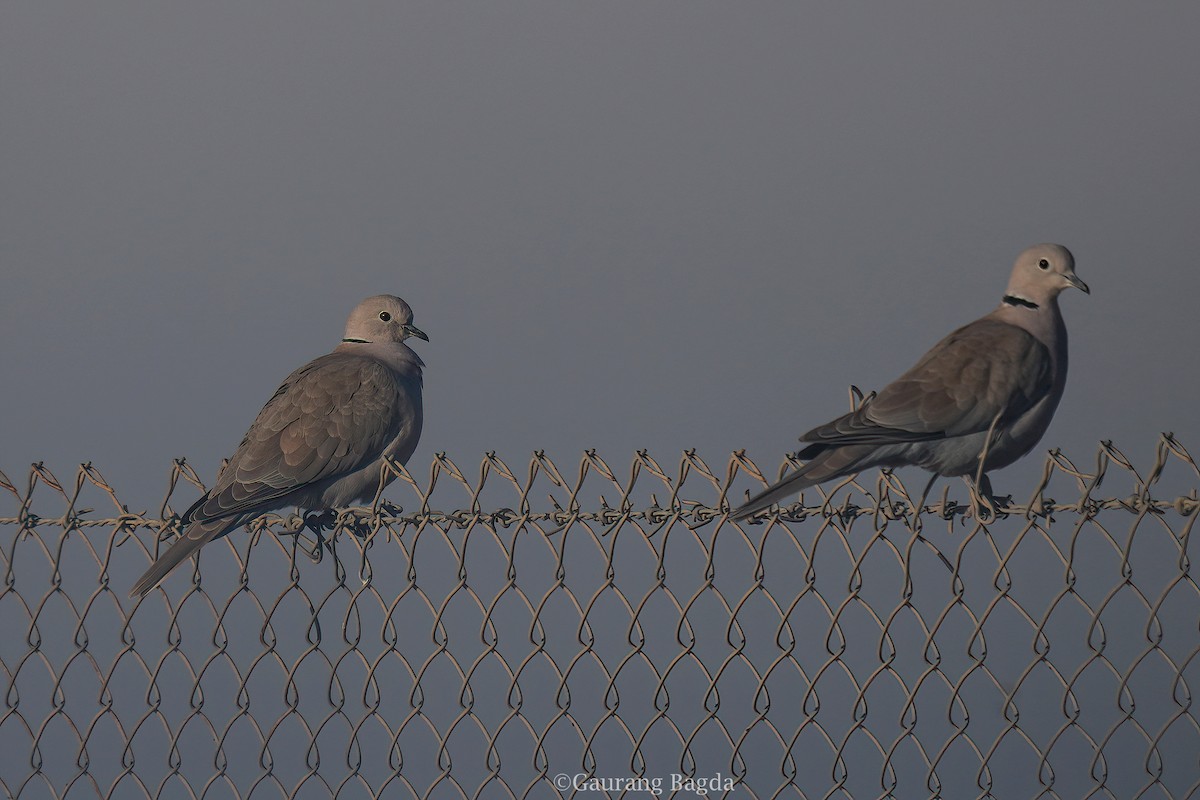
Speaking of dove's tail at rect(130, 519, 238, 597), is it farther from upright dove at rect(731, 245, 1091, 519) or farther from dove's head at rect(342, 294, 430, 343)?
upright dove at rect(731, 245, 1091, 519)

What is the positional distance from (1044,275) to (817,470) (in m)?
1.60

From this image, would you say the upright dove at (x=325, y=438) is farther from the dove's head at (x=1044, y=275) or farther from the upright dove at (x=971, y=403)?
the dove's head at (x=1044, y=275)

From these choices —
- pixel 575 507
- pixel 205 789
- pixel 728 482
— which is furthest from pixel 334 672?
pixel 728 482

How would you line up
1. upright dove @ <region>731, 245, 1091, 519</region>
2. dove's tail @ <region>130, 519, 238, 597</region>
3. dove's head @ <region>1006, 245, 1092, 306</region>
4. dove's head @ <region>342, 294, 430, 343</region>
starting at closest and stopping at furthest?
1. upright dove @ <region>731, 245, 1091, 519</region>
2. dove's tail @ <region>130, 519, 238, 597</region>
3. dove's head @ <region>1006, 245, 1092, 306</region>
4. dove's head @ <region>342, 294, 430, 343</region>

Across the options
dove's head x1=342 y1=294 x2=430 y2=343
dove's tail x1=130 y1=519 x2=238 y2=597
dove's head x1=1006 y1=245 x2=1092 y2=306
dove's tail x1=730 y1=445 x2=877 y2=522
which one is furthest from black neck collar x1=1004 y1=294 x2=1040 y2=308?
dove's tail x1=130 y1=519 x2=238 y2=597

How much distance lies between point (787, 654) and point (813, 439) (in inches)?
35.3

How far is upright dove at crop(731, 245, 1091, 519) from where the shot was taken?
428 cm

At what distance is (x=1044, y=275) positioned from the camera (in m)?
5.11

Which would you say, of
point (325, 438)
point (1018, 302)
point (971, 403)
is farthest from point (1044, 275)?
point (325, 438)

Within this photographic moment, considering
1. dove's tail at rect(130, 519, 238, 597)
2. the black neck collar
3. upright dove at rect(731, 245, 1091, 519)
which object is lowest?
dove's tail at rect(130, 519, 238, 597)

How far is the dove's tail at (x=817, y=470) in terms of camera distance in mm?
3734

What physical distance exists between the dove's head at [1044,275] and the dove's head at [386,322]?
3.00 m

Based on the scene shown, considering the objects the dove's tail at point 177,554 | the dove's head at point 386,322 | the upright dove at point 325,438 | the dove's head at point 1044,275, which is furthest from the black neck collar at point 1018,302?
the dove's tail at point 177,554

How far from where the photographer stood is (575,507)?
12.2ft
